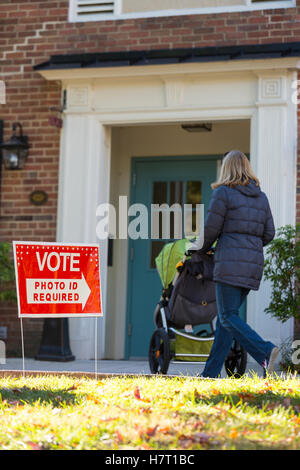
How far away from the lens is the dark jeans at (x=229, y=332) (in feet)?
18.6

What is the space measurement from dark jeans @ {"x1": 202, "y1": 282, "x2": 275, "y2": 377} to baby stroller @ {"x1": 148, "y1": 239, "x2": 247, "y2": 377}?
0.51 meters

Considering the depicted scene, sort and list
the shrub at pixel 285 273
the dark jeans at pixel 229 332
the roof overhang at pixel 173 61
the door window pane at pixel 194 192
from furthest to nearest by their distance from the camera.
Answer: the door window pane at pixel 194 192 → the roof overhang at pixel 173 61 → the shrub at pixel 285 273 → the dark jeans at pixel 229 332

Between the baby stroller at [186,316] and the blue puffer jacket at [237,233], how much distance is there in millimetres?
528

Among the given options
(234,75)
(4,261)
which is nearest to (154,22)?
(234,75)

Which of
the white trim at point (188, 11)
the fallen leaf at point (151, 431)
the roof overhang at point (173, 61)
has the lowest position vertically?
the fallen leaf at point (151, 431)

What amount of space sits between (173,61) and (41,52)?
6.04ft

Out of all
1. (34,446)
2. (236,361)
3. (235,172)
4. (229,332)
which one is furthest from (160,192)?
(34,446)

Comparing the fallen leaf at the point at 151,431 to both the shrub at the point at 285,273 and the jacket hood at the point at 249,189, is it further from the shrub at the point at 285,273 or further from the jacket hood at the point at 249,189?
the shrub at the point at 285,273

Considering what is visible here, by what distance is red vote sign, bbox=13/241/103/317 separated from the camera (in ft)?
18.7

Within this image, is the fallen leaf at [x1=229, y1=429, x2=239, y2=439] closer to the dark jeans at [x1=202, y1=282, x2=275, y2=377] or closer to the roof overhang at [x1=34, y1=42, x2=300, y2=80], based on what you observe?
the dark jeans at [x1=202, y1=282, x2=275, y2=377]

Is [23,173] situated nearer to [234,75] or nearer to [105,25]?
[105,25]

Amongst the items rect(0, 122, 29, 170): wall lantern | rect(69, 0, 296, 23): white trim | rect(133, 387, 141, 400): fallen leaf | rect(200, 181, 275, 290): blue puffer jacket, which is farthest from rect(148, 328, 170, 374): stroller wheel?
rect(69, 0, 296, 23): white trim

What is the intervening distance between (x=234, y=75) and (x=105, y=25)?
1755mm

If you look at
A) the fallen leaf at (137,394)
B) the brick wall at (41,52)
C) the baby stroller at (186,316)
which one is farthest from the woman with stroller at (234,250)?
the brick wall at (41,52)
